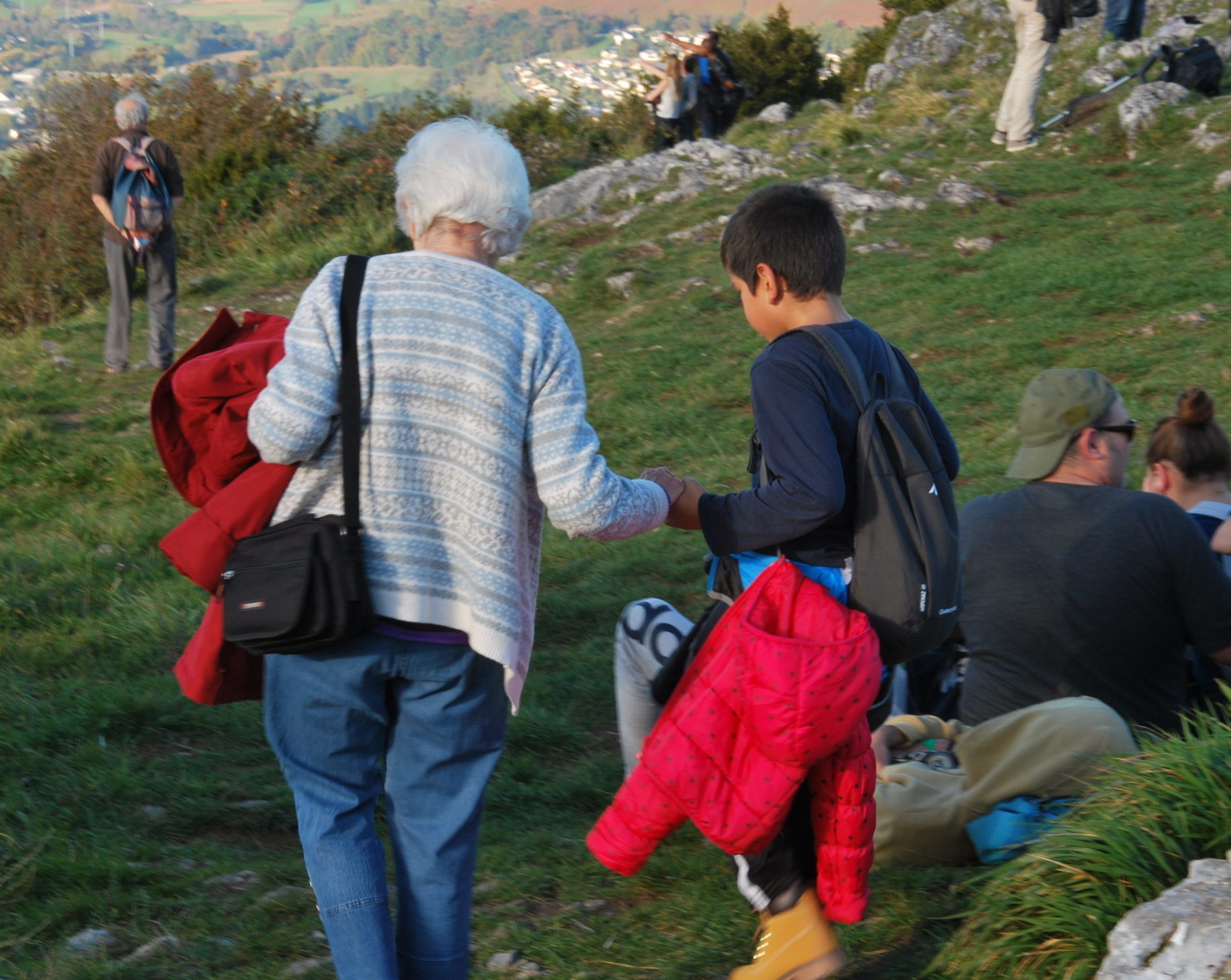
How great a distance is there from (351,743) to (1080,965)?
59.9 inches

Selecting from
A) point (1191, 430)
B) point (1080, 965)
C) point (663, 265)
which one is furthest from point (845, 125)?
point (1080, 965)

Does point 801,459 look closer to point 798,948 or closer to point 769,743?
point 769,743

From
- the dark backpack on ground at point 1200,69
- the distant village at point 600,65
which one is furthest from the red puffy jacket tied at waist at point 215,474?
the distant village at point 600,65

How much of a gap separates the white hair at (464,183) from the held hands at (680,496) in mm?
626

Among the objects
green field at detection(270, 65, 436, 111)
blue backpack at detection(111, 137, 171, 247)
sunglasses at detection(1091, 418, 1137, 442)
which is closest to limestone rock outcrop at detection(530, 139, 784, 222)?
blue backpack at detection(111, 137, 171, 247)

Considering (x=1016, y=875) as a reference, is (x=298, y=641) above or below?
above

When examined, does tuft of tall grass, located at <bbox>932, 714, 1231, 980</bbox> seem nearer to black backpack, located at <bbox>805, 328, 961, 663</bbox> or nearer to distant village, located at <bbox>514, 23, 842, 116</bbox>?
black backpack, located at <bbox>805, 328, 961, 663</bbox>

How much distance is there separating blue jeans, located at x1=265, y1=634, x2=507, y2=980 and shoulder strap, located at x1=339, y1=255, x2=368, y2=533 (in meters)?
0.27

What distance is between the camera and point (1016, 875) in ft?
8.42

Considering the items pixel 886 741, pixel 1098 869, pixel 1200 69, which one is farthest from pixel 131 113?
pixel 1200 69

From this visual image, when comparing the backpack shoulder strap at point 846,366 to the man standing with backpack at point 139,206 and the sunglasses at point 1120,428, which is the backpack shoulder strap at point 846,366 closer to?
the sunglasses at point 1120,428

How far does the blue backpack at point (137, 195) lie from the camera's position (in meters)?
8.75

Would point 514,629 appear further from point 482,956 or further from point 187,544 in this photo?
point 482,956

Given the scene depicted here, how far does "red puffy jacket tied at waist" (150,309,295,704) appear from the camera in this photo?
7.49 ft
